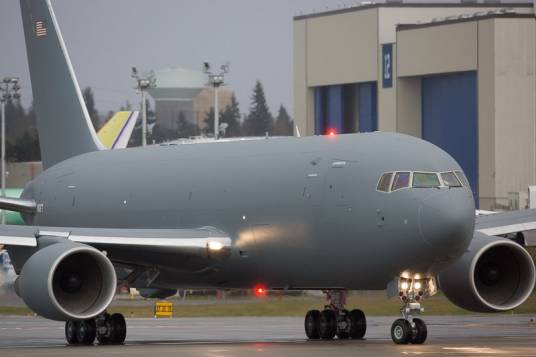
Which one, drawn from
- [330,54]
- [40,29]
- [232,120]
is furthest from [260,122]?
[40,29]

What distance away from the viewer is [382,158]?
31.8 m

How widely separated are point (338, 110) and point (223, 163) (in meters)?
73.0

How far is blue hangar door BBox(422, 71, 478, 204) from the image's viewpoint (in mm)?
96062

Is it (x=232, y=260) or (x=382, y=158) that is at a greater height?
(x=382, y=158)

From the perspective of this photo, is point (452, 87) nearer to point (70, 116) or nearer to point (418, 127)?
point (418, 127)

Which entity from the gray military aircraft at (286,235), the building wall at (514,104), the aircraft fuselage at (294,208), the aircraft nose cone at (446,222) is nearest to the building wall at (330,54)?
the building wall at (514,104)

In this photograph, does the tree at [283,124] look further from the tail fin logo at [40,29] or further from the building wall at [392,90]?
the tail fin logo at [40,29]

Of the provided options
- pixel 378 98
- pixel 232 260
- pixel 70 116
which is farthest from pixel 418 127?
pixel 232 260

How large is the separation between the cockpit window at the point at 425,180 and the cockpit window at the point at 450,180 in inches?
6.7

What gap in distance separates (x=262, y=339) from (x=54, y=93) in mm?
10770

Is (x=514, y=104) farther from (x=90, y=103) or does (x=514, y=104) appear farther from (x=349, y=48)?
(x=90, y=103)

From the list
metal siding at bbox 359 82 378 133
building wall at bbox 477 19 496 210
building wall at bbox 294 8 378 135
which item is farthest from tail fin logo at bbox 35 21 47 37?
metal siding at bbox 359 82 378 133

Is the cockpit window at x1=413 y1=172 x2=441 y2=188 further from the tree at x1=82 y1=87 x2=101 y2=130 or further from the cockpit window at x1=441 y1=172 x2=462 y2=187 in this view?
the tree at x1=82 y1=87 x2=101 y2=130

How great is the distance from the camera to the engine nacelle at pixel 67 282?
103ft
